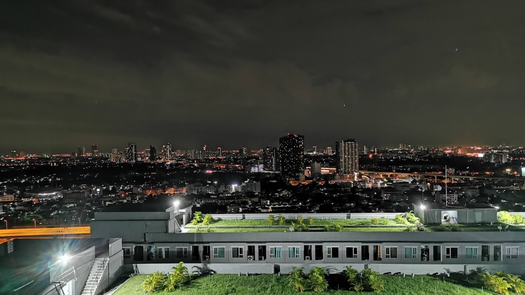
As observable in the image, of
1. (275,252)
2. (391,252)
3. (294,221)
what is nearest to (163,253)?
(275,252)

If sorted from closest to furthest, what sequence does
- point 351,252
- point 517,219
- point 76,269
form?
1. point 76,269
2. point 351,252
3. point 517,219

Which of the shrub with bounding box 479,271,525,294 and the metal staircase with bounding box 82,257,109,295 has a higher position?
the metal staircase with bounding box 82,257,109,295

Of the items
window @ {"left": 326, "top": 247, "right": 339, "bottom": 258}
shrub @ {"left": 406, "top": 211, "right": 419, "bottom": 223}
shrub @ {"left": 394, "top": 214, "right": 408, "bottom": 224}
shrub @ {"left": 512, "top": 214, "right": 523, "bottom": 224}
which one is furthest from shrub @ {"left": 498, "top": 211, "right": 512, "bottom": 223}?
window @ {"left": 326, "top": 247, "right": 339, "bottom": 258}

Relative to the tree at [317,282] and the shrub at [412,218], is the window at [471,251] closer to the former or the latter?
the shrub at [412,218]

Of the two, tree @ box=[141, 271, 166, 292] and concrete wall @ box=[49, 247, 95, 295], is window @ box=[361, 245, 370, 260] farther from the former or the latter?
concrete wall @ box=[49, 247, 95, 295]

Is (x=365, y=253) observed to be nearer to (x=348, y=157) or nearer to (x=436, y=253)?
(x=436, y=253)

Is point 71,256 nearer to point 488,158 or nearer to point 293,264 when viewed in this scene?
point 293,264
